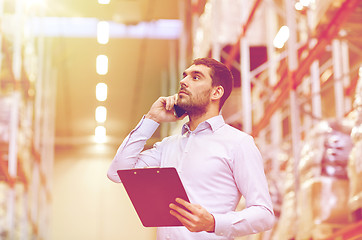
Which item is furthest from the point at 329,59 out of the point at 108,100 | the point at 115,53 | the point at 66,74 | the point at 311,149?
the point at 108,100

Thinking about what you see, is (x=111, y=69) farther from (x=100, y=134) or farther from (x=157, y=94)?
(x=100, y=134)

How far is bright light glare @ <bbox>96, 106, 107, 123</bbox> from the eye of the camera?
79.4ft

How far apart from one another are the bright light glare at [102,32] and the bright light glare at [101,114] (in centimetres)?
624

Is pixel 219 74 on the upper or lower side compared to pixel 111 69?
lower

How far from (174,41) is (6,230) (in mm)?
8987

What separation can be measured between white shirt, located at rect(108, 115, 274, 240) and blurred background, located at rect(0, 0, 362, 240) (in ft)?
6.43

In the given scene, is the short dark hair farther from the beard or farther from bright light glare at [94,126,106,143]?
bright light glare at [94,126,106,143]

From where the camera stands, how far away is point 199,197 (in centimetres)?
267

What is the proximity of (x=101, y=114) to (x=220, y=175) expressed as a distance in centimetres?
2244

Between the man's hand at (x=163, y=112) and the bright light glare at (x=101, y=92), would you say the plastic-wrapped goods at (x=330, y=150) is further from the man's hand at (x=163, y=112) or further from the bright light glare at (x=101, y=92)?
the bright light glare at (x=101, y=92)

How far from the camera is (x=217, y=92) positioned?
9.40 ft

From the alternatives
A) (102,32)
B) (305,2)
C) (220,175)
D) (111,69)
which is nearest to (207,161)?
(220,175)

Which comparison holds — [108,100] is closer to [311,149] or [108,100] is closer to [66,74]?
[66,74]

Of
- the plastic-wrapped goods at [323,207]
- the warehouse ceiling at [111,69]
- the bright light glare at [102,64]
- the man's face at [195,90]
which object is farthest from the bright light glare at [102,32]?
the man's face at [195,90]
